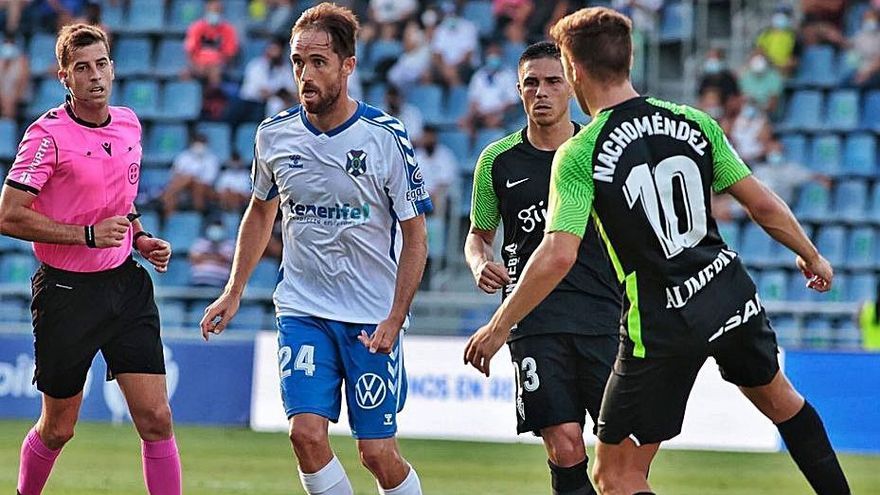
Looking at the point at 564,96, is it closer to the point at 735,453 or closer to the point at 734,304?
the point at 734,304

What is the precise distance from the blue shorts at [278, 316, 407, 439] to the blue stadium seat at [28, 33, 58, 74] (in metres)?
15.7

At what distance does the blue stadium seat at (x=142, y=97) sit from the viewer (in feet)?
71.6

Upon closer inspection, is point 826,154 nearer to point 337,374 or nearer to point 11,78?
point 11,78

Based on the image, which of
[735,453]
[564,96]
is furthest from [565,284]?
[735,453]

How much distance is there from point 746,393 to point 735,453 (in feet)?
26.0

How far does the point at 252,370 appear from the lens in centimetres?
1652

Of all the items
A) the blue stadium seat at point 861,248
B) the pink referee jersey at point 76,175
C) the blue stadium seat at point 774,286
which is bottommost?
the blue stadium seat at point 774,286

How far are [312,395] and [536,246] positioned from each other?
1362 millimetres

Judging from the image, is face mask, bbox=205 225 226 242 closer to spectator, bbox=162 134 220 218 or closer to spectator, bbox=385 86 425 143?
spectator, bbox=162 134 220 218

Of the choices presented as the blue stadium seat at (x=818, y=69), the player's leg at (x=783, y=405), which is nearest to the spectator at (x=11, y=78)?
the blue stadium seat at (x=818, y=69)

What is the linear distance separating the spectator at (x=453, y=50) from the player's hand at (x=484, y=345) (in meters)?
14.6

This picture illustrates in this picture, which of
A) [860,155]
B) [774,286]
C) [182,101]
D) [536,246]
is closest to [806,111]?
[860,155]

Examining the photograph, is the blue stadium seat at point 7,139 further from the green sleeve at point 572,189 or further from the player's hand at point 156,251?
the green sleeve at point 572,189

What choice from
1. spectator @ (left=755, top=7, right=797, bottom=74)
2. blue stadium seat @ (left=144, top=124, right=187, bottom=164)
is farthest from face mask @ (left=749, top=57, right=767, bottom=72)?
blue stadium seat @ (left=144, top=124, right=187, bottom=164)
